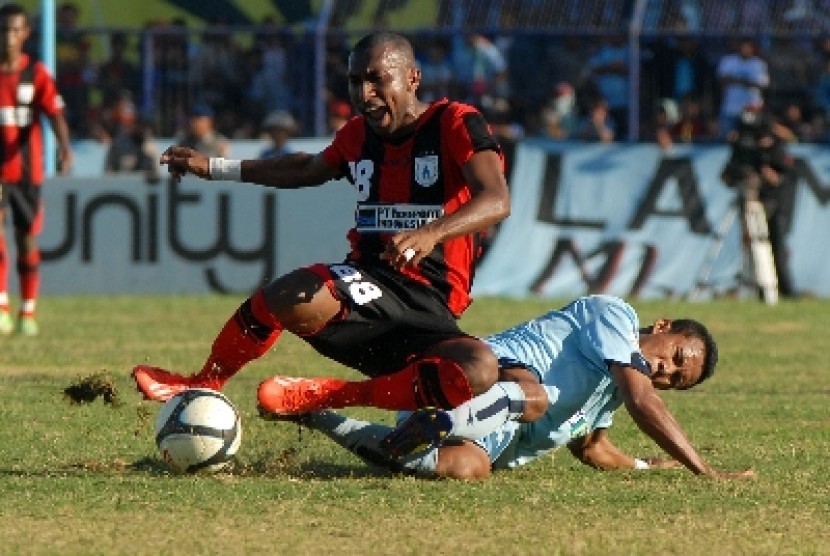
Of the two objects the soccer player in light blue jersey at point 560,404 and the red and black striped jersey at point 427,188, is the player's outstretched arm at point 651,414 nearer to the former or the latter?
the soccer player in light blue jersey at point 560,404

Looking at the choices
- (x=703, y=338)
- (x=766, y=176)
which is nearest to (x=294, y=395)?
(x=703, y=338)

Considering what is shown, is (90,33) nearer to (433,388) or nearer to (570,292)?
(570,292)

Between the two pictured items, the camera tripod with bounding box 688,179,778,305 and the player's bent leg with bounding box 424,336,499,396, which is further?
the camera tripod with bounding box 688,179,778,305

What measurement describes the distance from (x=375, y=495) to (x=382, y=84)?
70.8 inches

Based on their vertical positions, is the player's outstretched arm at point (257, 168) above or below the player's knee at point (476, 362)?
above

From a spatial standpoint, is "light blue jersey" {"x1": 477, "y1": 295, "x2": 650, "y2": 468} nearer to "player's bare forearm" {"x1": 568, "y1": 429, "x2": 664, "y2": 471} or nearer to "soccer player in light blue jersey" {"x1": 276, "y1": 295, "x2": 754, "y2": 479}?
"soccer player in light blue jersey" {"x1": 276, "y1": 295, "x2": 754, "y2": 479}

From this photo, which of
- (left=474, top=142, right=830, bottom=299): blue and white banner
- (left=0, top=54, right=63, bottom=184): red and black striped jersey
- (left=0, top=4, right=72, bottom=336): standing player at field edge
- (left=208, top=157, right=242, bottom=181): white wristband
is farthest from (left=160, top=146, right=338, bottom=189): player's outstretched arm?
(left=474, top=142, right=830, bottom=299): blue and white banner

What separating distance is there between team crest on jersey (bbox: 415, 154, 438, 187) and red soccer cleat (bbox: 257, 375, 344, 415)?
3.15 feet

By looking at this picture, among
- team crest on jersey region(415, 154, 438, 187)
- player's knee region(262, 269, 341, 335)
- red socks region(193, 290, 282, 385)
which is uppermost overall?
team crest on jersey region(415, 154, 438, 187)

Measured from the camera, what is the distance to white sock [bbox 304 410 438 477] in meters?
7.77

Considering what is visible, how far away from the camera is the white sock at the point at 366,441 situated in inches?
306

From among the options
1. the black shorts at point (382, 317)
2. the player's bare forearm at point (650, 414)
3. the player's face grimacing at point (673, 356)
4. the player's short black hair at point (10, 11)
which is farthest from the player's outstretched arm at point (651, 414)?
the player's short black hair at point (10, 11)

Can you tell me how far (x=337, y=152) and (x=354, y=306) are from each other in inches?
35.6

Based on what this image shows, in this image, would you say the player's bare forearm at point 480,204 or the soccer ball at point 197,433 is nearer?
the player's bare forearm at point 480,204
